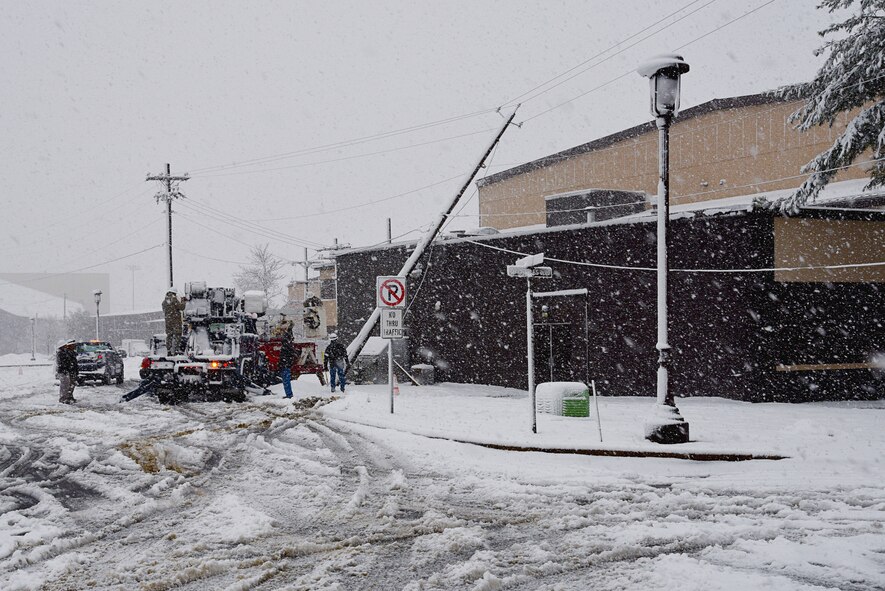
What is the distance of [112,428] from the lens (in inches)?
526

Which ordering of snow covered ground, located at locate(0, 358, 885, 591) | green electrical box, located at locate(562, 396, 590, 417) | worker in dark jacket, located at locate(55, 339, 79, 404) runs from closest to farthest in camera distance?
1. snow covered ground, located at locate(0, 358, 885, 591)
2. green electrical box, located at locate(562, 396, 590, 417)
3. worker in dark jacket, located at locate(55, 339, 79, 404)

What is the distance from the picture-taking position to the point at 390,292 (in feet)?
47.8

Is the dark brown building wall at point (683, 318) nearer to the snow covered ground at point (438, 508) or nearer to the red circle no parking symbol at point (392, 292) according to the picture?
the snow covered ground at point (438, 508)

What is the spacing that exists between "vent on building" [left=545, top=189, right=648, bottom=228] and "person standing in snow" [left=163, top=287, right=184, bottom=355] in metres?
13.9

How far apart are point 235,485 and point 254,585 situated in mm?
3460

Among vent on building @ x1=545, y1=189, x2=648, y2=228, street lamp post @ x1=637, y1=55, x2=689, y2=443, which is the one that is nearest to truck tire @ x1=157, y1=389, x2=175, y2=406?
street lamp post @ x1=637, y1=55, x2=689, y2=443

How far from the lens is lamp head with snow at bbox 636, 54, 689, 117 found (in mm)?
10070

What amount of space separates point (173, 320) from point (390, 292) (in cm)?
928

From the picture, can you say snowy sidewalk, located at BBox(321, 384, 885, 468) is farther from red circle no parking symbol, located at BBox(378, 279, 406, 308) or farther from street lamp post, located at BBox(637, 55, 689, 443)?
red circle no parking symbol, located at BBox(378, 279, 406, 308)

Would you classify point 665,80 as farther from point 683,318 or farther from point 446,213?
point 446,213

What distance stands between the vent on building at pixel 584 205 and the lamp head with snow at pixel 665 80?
48.6 feet

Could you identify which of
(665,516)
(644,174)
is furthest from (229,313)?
(644,174)

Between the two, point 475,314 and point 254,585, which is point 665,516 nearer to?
point 254,585

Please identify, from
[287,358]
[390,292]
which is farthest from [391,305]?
[287,358]
